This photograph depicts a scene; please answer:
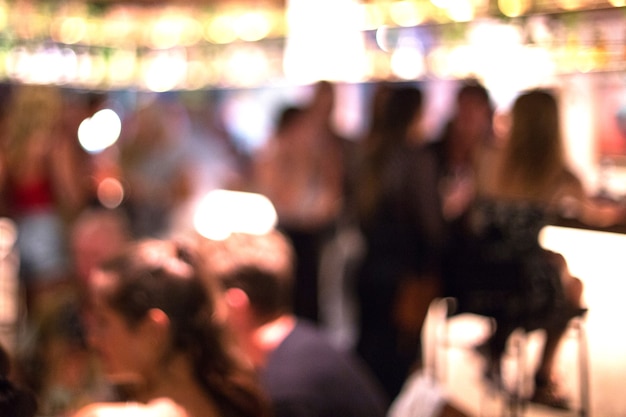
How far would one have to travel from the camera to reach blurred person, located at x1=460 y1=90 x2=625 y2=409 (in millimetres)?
2162

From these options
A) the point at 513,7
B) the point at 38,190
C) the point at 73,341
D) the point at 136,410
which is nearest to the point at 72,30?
the point at 38,190

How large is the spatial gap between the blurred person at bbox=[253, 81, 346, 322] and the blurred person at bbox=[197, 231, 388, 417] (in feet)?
4.80

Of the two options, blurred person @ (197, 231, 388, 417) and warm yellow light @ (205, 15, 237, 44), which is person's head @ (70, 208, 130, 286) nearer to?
blurred person @ (197, 231, 388, 417)

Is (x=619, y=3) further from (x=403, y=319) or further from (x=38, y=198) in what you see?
(x=38, y=198)

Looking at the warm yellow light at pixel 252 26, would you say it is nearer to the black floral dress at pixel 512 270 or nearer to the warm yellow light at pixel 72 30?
the warm yellow light at pixel 72 30

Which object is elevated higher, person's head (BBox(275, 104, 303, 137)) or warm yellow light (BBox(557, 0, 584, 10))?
warm yellow light (BBox(557, 0, 584, 10))

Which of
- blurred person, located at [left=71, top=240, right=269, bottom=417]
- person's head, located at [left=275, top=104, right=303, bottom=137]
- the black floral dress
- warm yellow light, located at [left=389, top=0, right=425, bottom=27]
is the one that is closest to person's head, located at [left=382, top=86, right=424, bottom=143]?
warm yellow light, located at [left=389, top=0, right=425, bottom=27]

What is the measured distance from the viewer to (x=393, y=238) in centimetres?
402

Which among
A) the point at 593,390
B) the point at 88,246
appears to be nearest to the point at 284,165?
the point at 88,246

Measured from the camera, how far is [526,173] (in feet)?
8.87

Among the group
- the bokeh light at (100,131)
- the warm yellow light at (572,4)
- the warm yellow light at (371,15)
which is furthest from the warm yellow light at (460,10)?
the bokeh light at (100,131)

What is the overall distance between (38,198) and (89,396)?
2.12 meters

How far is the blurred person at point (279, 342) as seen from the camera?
2420mm

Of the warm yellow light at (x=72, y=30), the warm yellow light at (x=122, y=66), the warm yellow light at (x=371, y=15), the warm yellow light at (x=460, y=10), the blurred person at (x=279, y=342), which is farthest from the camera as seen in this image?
the warm yellow light at (x=122, y=66)
